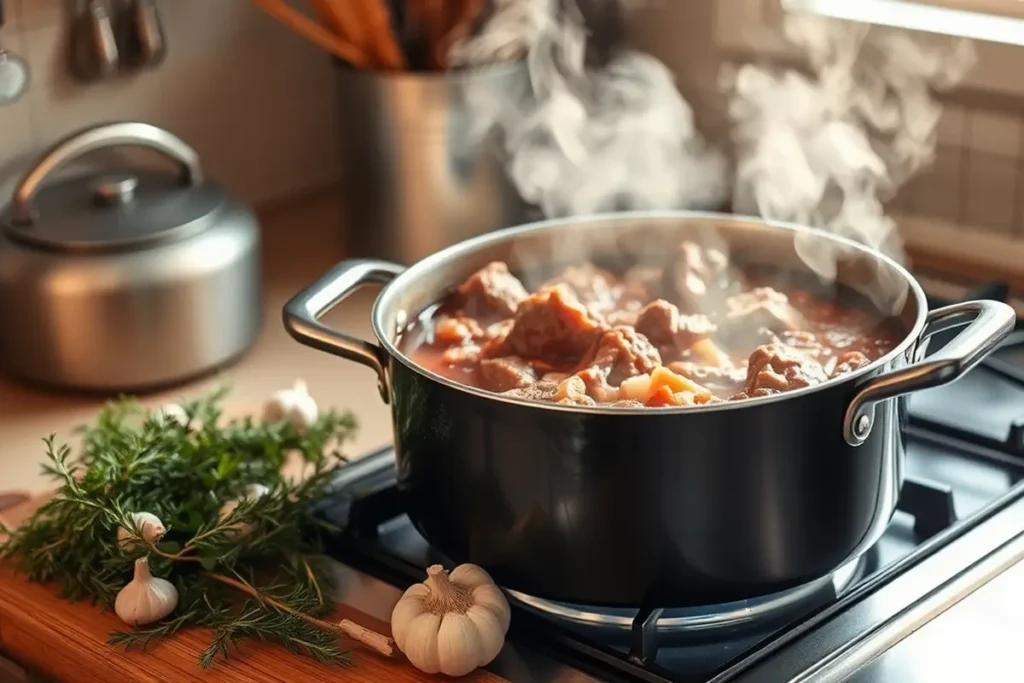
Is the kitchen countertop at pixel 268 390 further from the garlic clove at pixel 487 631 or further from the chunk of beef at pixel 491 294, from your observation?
the garlic clove at pixel 487 631

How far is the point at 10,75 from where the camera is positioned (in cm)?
156

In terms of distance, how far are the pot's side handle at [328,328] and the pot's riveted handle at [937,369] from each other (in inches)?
13.5

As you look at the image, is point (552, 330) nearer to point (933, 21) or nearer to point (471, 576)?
point (471, 576)

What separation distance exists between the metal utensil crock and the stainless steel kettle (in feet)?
0.66

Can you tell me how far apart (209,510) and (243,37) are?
88 centimetres

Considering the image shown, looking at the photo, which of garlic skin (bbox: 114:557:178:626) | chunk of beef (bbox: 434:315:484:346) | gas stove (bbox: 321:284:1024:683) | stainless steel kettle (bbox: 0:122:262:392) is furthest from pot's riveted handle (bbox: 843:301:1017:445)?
stainless steel kettle (bbox: 0:122:262:392)

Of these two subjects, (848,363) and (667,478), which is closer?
(667,478)

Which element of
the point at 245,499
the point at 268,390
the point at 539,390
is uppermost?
the point at 539,390

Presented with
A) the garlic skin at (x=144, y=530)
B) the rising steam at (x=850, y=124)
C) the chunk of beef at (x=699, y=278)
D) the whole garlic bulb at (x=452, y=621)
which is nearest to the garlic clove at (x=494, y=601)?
the whole garlic bulb at (x=452, y=621)

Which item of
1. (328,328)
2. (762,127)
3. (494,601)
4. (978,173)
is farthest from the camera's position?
(762,127)

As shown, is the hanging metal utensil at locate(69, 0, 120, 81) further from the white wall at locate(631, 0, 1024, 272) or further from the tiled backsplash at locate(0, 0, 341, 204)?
the white wall at locate(631, 0, 1024, 272)

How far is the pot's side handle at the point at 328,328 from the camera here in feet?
3.57

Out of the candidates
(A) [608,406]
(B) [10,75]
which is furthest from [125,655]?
(B) [10,75]

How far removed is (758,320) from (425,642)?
40 cm
